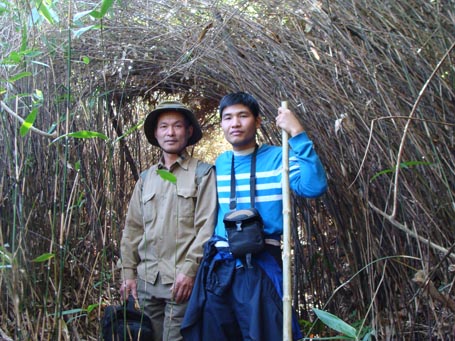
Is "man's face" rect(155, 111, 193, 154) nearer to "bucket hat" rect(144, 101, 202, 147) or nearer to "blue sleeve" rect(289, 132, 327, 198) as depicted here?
"bucket hat" rect(144, 101, 202, 147)

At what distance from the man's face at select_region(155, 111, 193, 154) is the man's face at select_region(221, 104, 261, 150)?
1.18 ft

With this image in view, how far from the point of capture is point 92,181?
10.7 feet

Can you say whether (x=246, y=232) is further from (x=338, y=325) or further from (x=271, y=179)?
(x=338, y=325)

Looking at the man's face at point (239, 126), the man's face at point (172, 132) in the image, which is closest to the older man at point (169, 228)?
the man's face at point (172, 132)

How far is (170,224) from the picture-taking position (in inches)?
103

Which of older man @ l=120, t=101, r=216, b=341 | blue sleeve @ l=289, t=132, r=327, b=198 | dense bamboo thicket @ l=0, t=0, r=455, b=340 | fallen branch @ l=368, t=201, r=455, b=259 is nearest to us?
fallen branch @ l=368, t=201, r=455, b=259

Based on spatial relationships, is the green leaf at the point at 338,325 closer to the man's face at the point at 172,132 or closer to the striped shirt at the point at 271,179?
the striped shirt at the point at 271,179

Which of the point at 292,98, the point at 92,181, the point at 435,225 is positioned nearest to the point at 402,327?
the point at 435,225

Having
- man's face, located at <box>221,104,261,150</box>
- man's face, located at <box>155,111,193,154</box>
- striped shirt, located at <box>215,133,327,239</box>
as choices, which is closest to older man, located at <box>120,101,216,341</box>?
man's face, located at <box>155,111,193,154</box>

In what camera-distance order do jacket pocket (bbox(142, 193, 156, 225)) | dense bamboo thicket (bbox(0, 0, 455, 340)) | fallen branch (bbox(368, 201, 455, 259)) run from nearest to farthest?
fallen branch (bbox(368, 201, 455, 259)), dense bamboo thicket (bbox(0, 0, 455, 340)), jacket pocket (bbox(142, 193, 156, 225))

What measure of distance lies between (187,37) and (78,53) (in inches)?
27.6

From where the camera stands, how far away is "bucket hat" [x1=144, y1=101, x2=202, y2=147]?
2748 mm

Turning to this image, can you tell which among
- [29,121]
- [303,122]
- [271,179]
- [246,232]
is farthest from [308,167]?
[29,121]

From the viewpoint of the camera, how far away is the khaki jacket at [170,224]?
98.7 inches
